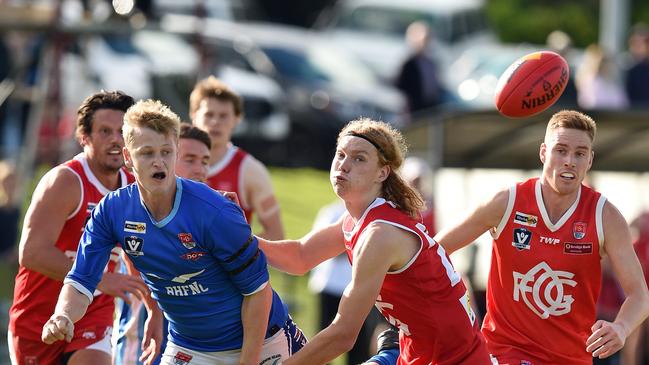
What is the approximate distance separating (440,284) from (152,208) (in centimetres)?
133

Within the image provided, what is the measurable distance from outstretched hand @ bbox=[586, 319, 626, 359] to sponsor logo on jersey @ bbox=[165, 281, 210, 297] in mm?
1765

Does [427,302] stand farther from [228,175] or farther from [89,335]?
[228,175]

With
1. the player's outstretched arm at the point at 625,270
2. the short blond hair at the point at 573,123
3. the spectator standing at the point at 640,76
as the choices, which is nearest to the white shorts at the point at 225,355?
the player's outstretched arm at the point at 625,270

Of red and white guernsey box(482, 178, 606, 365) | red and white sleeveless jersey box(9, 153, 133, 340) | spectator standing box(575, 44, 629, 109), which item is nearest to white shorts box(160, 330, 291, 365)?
red and white sleeveless jersey box(9, 153, 133, 340)

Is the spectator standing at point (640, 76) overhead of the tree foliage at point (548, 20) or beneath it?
beneath

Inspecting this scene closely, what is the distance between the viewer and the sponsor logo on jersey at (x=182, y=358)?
20.6 feet

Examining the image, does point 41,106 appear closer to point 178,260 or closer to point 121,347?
point 121,347

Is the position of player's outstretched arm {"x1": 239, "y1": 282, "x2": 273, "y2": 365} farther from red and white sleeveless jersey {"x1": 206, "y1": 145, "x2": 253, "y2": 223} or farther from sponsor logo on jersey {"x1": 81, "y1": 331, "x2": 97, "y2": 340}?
red and white sleeveless jersey {"x1": 206, "y1": 145, "x2": 253, "y2": 223}

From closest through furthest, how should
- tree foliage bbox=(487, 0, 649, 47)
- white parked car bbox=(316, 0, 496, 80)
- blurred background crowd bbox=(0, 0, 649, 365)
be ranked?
blurred background crowd bbox=(0, 0, 649, 365), white parked car bbox=(316, 0, 496, 80), tree foliage bbox=(487, 0, 649, 47)

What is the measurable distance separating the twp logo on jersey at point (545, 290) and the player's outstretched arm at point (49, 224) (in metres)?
2.29

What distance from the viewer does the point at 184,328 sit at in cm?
629

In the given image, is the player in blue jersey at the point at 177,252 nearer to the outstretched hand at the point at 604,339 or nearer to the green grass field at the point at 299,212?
the outstretched hand at the point at 604,339

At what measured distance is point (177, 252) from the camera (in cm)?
599

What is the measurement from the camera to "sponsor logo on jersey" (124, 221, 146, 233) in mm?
6016
